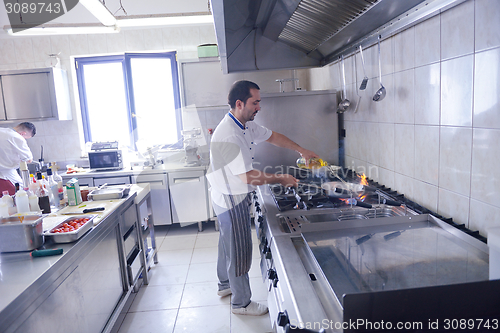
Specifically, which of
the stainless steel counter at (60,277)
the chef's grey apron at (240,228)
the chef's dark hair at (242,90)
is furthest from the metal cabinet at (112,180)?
the chef's dark hair at (242,90)

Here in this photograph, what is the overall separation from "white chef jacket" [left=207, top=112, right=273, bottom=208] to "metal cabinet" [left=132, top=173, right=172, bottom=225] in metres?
1.77

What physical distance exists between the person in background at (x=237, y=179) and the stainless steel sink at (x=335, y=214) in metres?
→ 0.26

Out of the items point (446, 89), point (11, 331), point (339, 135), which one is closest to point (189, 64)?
point (339, 135)

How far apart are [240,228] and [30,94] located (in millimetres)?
3405

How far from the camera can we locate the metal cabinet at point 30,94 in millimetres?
3951

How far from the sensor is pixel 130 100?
439cm

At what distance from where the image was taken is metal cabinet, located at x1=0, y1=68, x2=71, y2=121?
3.95 metres

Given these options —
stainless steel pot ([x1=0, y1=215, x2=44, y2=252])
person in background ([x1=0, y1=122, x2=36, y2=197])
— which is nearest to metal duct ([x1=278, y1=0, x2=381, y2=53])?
stainless steel pot ([x1=0, y1=215, x2=44, y2=252])

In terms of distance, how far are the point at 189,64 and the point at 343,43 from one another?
89.6 inches

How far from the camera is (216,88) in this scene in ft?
12.8

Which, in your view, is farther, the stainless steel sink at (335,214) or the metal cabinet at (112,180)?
the metal cabinet at (112,180)

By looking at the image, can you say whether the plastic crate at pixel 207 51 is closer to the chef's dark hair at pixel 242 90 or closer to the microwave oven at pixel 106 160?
the microwave oven at pixel 106 160

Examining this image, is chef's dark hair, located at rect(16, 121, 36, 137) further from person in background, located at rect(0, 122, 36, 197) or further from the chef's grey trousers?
the chef's grey trousers


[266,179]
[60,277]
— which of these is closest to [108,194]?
[60,277]
